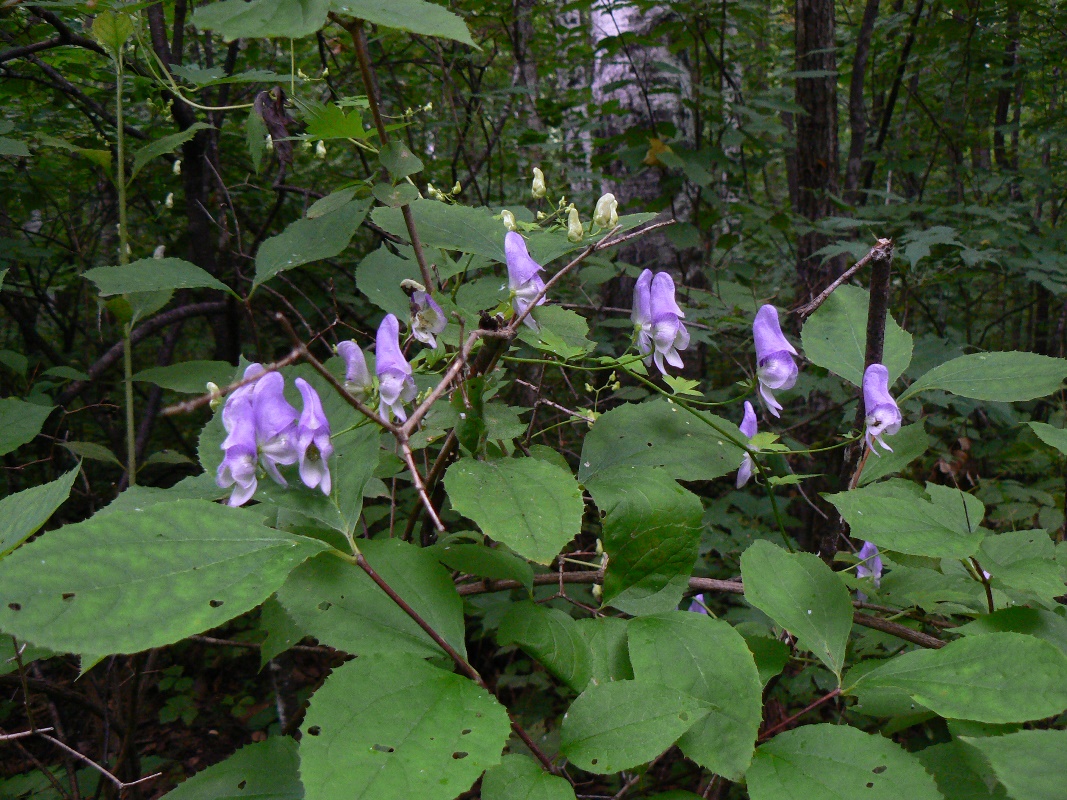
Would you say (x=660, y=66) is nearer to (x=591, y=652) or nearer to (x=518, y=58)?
(x=518, y=58)

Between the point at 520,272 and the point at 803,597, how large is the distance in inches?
22.0

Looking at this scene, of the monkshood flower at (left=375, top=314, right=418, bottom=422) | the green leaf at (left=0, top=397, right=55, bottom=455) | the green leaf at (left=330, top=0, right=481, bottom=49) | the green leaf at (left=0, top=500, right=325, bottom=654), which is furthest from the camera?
the green leaf at (left=0, top=397, right=55, bottom=455)

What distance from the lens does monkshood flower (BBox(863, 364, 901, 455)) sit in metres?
0.99

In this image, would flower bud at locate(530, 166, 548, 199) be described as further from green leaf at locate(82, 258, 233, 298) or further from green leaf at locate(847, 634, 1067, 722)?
green leaf at locate(847, 634, 1067, 722)

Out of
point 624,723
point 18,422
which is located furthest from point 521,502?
point 18,422

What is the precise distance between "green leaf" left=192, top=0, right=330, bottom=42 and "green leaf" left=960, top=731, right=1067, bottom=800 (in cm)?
90

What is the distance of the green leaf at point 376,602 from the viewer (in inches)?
27.2

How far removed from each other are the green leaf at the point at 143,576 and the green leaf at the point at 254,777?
0.78ft

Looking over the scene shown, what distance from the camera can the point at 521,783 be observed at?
0.64 m

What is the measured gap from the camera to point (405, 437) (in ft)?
1.92

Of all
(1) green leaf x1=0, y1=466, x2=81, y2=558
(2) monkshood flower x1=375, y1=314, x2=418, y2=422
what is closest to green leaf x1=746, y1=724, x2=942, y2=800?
(2) monkshood flower x1=375, y1=314, x2=418, y2=422

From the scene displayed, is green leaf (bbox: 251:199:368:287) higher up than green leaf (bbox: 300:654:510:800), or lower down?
higher up

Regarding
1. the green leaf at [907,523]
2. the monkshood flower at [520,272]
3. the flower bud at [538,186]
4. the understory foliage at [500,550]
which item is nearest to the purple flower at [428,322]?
the understory foliage at [500,550]

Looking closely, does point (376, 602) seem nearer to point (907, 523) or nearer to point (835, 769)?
point (835, 769)
